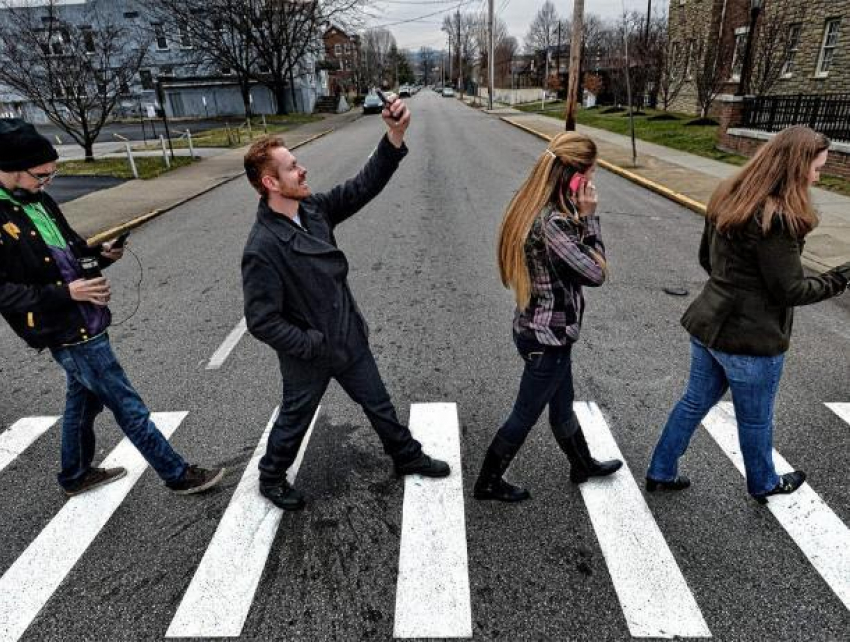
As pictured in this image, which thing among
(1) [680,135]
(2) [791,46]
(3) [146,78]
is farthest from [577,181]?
(3) [146,78]

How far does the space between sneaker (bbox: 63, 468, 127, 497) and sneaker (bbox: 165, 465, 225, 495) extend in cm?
44

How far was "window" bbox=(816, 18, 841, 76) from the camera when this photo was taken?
19156 millimetres

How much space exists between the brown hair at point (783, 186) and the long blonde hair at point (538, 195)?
71 cm

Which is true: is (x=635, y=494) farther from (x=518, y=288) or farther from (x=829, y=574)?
(x=518, y=288)

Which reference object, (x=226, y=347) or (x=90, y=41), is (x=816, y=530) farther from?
(x=90, y=41)

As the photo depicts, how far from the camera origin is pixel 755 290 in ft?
8.34

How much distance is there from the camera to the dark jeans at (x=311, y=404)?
2.88m

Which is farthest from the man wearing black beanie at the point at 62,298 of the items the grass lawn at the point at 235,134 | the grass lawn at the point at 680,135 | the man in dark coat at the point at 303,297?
the grass lawn at the point at 235,134

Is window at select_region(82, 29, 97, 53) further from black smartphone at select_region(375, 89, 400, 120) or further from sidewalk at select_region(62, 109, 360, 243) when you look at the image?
black smartphone at select_region(375, 89, 400, 120)

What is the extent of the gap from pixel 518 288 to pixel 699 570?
167 cm

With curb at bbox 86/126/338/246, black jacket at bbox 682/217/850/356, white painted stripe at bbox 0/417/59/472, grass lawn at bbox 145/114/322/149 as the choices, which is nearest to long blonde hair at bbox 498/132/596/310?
A: black jacket at bbox 682/217/850/356

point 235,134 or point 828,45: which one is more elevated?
point 828,45

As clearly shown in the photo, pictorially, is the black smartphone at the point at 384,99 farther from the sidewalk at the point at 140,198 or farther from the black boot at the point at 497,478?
the sidewalk at the point at 140,198

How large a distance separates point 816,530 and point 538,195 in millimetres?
2353
